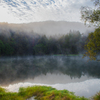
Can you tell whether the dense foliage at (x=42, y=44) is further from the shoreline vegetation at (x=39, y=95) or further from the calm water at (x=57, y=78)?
the shoreline vegetation at (x=39, y=95)

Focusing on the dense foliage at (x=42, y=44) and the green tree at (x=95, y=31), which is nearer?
the green tree at (x=95, y=31)

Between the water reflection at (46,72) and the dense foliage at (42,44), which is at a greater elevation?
the dense foliage at (42,44)

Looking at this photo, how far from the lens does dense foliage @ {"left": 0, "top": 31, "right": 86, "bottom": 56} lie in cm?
7125

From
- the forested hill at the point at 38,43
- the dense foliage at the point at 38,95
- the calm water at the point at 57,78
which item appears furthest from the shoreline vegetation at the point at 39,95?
the forested hill at the point at 38,43

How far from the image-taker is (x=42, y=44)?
78.4m

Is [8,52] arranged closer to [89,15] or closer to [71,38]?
[71,38]

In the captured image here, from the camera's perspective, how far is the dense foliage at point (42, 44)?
234 feet

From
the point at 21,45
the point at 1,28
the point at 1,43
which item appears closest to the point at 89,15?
the point at 1,43

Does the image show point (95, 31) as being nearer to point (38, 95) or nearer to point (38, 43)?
point (38, 95)

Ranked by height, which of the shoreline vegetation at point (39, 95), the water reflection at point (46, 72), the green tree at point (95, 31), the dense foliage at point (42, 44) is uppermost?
the dense foliage at point (42, 44)

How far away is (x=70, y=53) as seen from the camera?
80.2m

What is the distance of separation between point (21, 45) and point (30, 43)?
8.21 meters

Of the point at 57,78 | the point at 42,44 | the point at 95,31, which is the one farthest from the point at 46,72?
the point at 42,44

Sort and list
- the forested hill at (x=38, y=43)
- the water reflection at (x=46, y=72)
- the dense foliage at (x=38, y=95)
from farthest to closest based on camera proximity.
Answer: the forested hill at (x=38, y=43), the water reflection at (x=46, y=72), the dense foliage at (x=38, y=95)
